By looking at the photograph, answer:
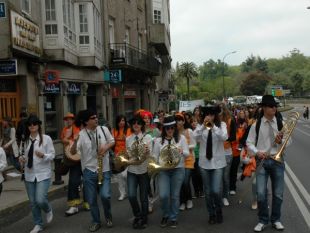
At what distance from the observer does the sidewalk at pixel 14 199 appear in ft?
28.4

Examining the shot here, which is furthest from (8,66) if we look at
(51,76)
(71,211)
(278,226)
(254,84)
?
(254,84)

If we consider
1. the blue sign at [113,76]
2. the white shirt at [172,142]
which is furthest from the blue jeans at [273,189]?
the blue sign at [113,76]

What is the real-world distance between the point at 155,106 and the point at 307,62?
165 m

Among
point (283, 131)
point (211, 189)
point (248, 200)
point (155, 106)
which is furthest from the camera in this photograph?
point (155, 106)

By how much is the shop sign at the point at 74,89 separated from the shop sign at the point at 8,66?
6.44 metres

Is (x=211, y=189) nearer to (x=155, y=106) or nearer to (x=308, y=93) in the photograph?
(x=155, y=106)

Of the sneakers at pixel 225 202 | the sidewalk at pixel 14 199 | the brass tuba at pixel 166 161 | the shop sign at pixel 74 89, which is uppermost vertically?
the shop sign at pixel 74 89

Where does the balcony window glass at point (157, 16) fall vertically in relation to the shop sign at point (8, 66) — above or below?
above

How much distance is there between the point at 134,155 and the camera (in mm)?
7219

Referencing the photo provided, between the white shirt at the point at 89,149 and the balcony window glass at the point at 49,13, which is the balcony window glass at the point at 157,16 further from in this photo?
the white shirt at the point at 89,149

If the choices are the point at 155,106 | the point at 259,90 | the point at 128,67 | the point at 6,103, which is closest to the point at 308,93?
the point at 259,90

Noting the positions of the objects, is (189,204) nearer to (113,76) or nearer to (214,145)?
(214,145)

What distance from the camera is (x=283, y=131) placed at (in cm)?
679

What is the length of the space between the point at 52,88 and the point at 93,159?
11702mm
